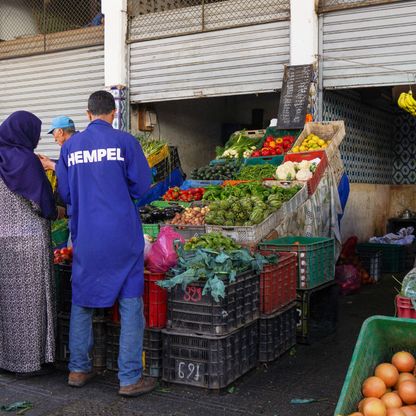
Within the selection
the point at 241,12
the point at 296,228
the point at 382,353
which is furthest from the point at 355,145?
the point at 382,353

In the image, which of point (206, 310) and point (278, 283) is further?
point (278, 283)

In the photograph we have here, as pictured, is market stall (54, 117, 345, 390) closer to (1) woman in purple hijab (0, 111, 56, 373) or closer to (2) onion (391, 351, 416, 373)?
(1) woman in purple hijab (0, 111, 56, 373)

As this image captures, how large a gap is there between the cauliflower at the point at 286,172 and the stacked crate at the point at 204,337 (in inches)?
120

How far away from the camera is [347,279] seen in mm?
7879

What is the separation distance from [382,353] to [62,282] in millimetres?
2850

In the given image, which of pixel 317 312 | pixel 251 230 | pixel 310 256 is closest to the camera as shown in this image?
pixel 310 256

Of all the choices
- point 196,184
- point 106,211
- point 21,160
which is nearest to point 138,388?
point 106,211

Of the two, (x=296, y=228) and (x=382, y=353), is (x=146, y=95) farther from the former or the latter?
(x=382, y=353)

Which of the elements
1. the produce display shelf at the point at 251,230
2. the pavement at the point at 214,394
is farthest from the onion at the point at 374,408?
the produce display shelf at the point at 251,230

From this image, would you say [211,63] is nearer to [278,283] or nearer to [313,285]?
[313,285]

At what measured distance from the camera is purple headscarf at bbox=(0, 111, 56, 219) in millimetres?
4391

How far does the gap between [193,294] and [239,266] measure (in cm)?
53

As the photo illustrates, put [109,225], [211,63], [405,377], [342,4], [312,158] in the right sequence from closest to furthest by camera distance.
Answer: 1. [405,377]
2. [109,225]
3. [312,158]
4. [342,4]
5. [211,63]

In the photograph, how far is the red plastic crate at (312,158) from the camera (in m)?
7.13
